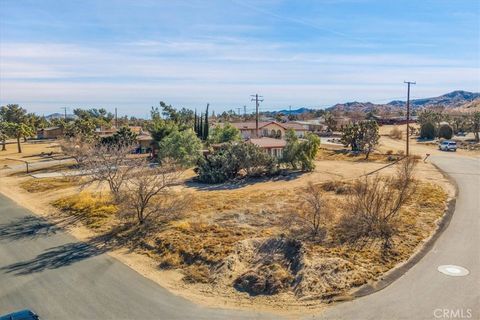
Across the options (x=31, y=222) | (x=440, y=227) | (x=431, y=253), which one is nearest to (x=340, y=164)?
(x=440, y=227)

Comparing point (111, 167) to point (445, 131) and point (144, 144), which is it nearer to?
point (144, 144)

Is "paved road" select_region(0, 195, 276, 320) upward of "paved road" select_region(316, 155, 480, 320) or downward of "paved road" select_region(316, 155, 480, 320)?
downward

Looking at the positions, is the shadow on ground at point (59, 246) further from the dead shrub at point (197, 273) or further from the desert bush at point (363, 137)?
the desert bush at point (363, 137)

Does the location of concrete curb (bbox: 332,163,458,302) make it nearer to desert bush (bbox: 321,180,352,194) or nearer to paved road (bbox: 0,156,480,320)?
paved road (bbox: 0,156,480,320)

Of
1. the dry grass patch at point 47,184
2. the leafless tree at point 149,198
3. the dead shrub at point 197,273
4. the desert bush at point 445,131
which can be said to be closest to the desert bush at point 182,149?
the dry grass patch at point 47,184

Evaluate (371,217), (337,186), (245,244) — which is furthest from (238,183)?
(245,244)

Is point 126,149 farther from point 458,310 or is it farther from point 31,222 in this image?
point 458,310

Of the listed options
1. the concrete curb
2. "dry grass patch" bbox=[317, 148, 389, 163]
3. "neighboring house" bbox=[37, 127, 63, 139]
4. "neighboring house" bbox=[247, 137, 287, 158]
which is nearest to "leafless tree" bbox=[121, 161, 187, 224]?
the concrete curb
